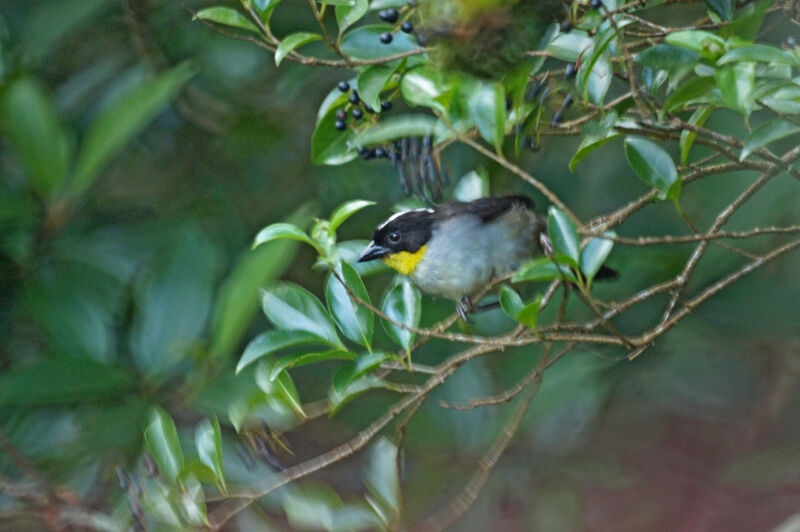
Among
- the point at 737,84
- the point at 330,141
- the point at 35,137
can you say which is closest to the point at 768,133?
the point at 737,84

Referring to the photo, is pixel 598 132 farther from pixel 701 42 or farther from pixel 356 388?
pixel 356 388

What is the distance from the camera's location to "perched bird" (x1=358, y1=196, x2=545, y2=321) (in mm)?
1486

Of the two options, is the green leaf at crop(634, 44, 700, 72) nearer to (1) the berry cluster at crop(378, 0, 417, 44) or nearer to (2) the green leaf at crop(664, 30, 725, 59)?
(2) the green leaf at crop(664, 30, 725, 59)

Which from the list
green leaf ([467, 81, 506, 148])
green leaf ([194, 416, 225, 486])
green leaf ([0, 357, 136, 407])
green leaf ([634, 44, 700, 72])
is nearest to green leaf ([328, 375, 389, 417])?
green leaf ([194, 416, 225, 486])

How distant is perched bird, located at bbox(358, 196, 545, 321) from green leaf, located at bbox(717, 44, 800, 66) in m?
0.66

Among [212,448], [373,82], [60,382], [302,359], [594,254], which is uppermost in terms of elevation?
[373,82]

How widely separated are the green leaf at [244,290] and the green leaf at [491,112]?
67 cm

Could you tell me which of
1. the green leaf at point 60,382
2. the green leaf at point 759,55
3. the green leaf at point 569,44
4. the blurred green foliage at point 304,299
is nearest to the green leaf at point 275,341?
the blurred green foliage at point 304,299

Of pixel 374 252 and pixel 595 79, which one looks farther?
pixel 374 252

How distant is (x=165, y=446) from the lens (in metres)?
1.15

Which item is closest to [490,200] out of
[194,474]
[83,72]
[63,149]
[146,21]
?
[194,474]

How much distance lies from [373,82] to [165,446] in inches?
20.0

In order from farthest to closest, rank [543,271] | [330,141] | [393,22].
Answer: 1. [330,141]
2. [393,22]
3. [543,271]

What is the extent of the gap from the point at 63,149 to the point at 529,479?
4.54ft
